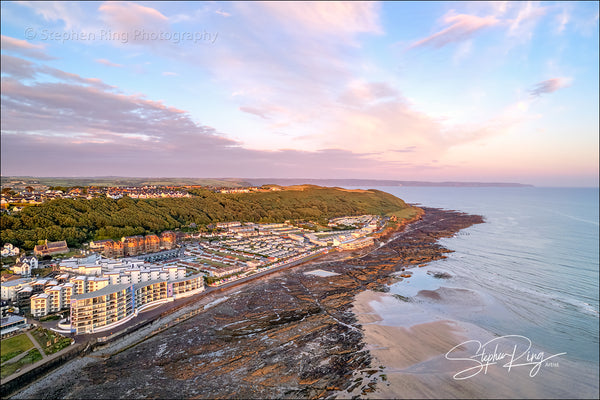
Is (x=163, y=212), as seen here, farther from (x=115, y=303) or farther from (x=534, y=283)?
(x=534, y=283)

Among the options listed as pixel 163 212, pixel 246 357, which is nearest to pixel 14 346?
pixel 246 357

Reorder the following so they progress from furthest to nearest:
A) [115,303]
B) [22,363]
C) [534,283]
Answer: [534,283] → [115,303] → [22,363]

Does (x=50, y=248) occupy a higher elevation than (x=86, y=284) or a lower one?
higher

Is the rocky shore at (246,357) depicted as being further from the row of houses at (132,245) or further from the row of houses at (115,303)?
the row of houses at (132,245)

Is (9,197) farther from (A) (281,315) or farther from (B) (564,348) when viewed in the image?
(B) (564,348)

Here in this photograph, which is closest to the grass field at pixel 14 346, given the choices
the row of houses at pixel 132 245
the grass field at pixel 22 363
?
the grass field at pixel 22 363

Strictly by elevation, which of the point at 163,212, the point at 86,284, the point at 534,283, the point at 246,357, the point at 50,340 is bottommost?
the point at 246,357
